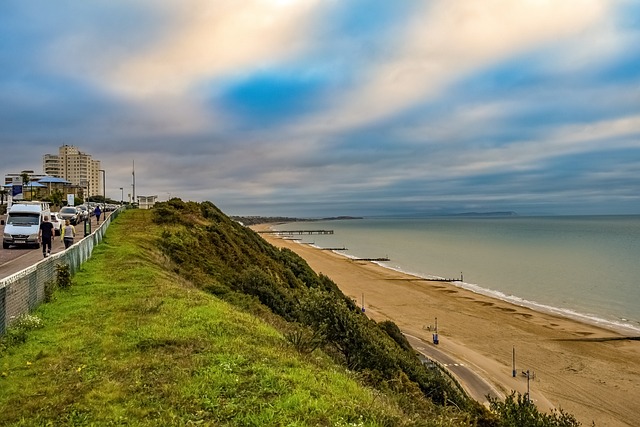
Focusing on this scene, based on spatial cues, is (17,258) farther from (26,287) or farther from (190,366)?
(190,366)

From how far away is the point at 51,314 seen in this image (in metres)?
10.0

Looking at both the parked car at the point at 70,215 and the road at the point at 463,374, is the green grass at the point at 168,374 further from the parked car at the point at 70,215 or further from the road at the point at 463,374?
the parked car at the point at 70,215

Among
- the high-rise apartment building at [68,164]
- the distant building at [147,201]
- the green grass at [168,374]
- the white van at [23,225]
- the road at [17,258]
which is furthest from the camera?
the high-rise apartment building at [68,164]

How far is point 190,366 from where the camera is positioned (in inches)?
267

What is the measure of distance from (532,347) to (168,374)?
93.8ft

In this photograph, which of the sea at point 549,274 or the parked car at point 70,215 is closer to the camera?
the parked car at point 70,215

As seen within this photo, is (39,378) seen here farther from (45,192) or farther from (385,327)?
(45,192)

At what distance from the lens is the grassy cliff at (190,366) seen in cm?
542

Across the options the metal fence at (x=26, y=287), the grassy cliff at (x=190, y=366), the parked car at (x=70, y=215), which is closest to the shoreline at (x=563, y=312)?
the grassy cliff at (x=190, y=366)

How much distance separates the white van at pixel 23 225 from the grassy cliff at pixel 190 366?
907cm

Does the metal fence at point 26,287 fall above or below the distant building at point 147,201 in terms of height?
below

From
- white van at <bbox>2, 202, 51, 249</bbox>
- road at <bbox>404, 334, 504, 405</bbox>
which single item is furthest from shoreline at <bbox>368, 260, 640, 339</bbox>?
white van at <bbox>2, 202, 51, 249</bbox>

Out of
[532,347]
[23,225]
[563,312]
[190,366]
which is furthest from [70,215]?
[563,312]

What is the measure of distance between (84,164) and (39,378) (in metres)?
176
